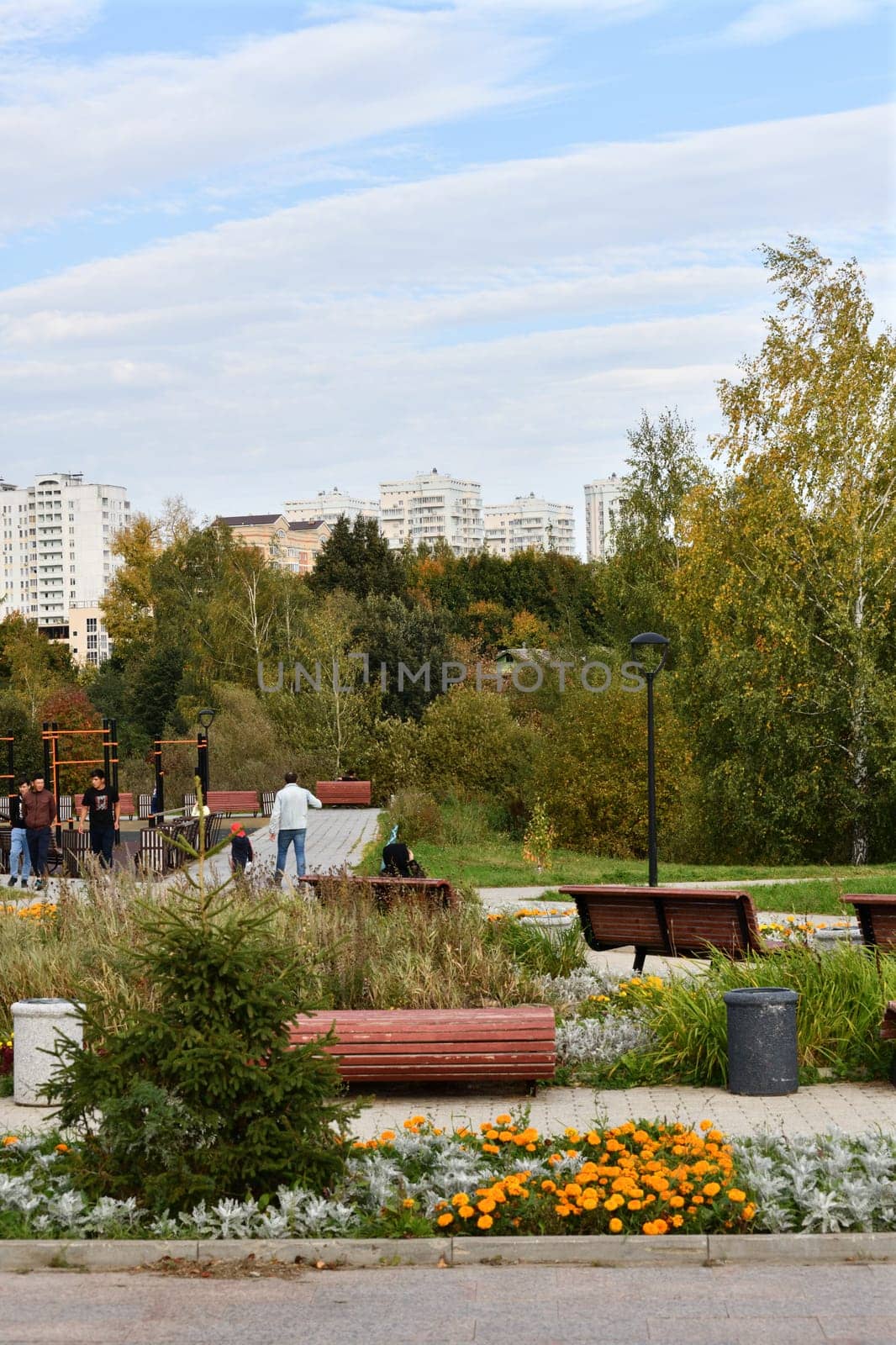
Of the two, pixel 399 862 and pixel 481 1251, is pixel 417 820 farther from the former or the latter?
pixel 481 1251

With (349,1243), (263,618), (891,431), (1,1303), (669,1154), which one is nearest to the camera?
(1,1303)

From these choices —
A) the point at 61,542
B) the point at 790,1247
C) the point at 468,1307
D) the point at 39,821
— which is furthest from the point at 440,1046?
the point at 61,542

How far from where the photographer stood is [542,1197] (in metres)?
6.47

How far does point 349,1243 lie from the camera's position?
6113 millimetres

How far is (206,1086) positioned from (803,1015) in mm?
4383

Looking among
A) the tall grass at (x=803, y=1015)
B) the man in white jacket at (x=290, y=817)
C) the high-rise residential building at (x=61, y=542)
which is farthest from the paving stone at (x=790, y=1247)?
the high-rise residential building at (x=61, y=542)

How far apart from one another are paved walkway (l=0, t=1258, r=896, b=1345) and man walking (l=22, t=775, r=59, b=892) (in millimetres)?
15404

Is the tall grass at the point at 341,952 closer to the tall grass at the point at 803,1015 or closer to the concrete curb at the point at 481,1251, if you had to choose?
the tall grass at the point at 803,1015

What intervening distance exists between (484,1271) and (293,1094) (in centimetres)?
106

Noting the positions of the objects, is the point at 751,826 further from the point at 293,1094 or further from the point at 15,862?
the point at 293,1094

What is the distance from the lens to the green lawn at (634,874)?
18188 millimetres

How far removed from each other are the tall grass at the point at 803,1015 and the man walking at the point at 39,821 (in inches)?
520

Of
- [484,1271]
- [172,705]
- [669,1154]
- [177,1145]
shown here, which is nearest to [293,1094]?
[177,1145]

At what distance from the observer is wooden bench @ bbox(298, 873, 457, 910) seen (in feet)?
38.9
